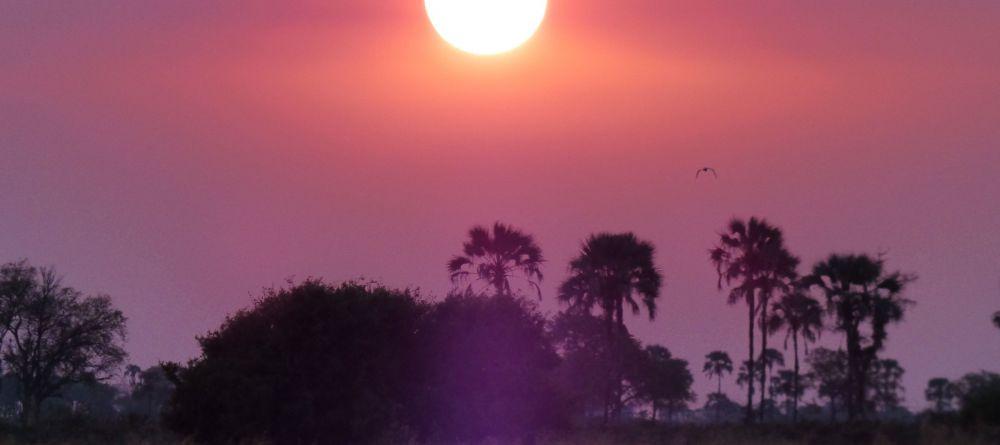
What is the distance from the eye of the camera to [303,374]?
45.8 meters

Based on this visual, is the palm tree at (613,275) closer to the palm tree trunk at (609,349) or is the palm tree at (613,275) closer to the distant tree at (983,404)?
the palm tree trunk at (609,349)

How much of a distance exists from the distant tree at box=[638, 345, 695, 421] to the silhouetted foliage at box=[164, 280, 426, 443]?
5096 cm

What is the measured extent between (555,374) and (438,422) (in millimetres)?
5592

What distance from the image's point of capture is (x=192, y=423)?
150ft

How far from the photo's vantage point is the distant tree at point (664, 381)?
99750 mm

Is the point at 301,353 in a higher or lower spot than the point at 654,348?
lower

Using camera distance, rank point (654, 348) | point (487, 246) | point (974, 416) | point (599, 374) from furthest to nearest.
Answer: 1. point (654, 348)
2. point (599, 374)
3. point (487, 246)
4. point (974, 416)

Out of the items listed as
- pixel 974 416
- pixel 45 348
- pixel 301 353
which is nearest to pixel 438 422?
pixel 301 353

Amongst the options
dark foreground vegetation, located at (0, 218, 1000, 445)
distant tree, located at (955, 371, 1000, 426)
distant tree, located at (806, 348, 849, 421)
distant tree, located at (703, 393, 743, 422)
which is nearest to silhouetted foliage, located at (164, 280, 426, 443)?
dark foreground vegetation, located at (0, 218, 1000, 445)

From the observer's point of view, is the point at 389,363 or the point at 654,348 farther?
the point at 654,348

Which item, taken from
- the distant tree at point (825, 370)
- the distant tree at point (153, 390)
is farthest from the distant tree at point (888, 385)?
the distant tree at point (153, 390)

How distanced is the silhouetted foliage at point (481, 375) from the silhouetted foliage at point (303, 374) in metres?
0.79

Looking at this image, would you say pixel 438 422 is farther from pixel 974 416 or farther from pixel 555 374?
pixel 974 416

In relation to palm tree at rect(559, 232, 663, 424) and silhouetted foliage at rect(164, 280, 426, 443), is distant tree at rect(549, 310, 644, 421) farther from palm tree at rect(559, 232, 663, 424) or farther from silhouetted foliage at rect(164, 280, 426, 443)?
silhouetted foliage at rect(164, 280, 426, 443)
